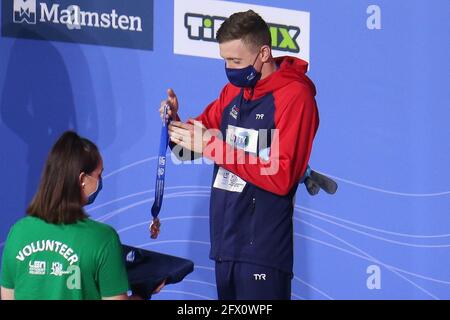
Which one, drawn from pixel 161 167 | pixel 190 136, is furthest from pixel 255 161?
pixel 161 167

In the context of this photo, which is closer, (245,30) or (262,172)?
(262,172)

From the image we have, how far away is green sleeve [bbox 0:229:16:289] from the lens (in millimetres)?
2636

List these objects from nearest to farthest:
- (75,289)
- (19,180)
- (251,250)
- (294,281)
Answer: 1. (75,289)
2. (251,250)
3. (19,180)
4. (294,281)

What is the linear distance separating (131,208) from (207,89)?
660 millimetres

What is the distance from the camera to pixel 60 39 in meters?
3.81

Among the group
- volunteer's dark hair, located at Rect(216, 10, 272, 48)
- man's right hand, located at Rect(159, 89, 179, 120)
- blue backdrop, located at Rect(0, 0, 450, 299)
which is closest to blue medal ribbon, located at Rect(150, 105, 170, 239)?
man's right hand, located at Rect(159, 89, 179, 120)

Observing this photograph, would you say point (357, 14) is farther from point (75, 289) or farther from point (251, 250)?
point (75, 289)

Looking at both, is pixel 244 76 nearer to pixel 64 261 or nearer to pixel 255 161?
pixel 255 161

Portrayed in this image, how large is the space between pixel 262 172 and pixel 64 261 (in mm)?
880

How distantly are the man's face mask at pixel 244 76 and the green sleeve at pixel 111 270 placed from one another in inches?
37.4

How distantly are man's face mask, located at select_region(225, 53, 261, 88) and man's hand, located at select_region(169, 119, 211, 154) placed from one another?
0.22m

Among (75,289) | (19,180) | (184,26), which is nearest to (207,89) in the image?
(184,26)

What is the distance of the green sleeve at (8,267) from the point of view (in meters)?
2.64

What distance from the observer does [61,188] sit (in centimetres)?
262
